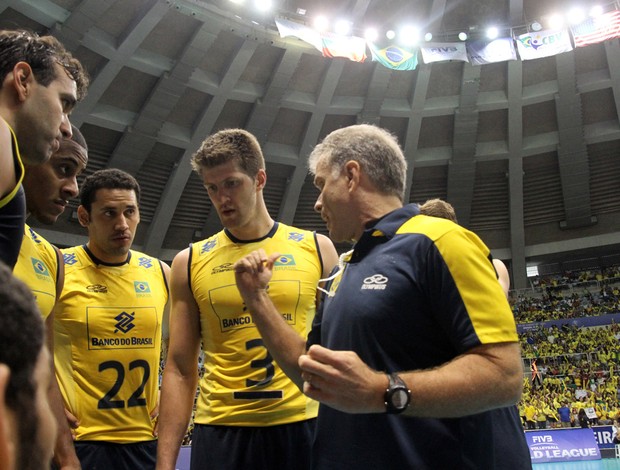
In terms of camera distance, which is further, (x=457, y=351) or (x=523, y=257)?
(x=523, y=257)

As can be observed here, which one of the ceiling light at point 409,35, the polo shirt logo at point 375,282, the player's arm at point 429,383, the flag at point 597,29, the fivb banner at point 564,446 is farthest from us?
the ceiling light at point 409,35

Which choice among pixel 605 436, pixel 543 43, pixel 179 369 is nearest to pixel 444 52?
pixel 543 43

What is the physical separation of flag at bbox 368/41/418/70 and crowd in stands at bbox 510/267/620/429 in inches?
461

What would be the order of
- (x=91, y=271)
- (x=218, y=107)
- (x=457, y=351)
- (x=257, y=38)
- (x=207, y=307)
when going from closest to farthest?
(x=457, y=351), (x=207, y=307), (x=91, y=271), (x=257, y=38), (x=218, y=107)

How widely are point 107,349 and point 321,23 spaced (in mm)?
17338

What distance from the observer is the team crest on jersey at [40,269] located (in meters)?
3.09

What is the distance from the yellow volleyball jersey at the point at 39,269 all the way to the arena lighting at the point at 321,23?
1673 cm

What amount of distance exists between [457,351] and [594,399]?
1891 centimetres

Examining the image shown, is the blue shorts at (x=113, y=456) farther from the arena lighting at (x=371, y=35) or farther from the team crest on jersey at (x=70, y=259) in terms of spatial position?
the arena lighting at (x=371, y=35)

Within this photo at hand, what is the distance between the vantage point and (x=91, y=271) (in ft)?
13.1

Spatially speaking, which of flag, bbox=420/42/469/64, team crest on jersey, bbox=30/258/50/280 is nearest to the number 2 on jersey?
team crest on jersey, bbox=30/258/50/280

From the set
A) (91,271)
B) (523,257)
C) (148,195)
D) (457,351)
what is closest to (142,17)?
(148,195)

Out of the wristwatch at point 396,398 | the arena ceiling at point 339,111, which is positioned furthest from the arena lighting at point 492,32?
the wristwatch at point 396,398

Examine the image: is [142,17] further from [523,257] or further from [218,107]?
[523,257]
